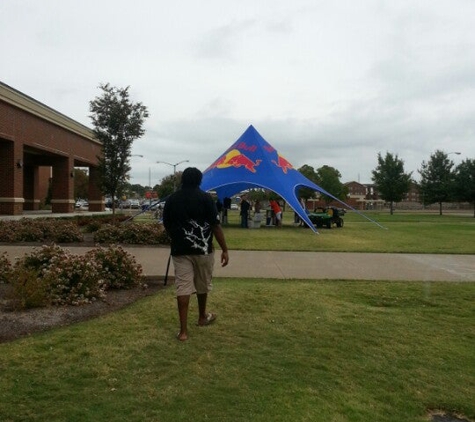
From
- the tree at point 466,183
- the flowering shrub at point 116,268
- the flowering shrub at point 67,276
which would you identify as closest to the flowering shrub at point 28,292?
the flowering shrub at point 67,276

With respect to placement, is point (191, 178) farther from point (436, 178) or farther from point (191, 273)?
point (436, 178)

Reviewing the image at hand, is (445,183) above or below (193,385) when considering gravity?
above

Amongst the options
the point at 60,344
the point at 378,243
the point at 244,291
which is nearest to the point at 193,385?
the point at 60,344

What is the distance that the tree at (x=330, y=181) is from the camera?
79387mm

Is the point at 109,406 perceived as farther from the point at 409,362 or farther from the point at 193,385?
the point at 409,362

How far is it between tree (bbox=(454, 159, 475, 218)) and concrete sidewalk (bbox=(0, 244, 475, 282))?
40023 millimetres

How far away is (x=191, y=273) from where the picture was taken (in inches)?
208

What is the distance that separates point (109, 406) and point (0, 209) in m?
28.3

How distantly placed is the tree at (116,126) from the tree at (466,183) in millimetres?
37753

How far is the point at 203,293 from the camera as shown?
550 cm

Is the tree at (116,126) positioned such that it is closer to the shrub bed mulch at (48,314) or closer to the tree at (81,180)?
the shrub bed mulch at (48,314)

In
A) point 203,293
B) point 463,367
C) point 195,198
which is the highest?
point 195,198

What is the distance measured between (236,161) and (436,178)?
124ft

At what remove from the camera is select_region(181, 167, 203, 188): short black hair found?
17.4 ft
